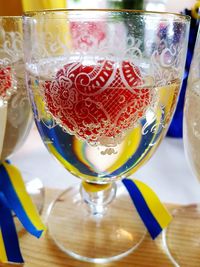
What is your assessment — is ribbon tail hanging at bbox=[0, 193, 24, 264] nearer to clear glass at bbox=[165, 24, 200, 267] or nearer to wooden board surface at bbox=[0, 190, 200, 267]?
wooden board surface at bbox=[0, 190, 200, 267]

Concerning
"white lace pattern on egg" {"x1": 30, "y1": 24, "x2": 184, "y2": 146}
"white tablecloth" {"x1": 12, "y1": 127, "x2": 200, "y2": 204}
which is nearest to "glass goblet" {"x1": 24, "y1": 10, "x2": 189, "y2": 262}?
"white lace pattern on egg" {"x1": 30, "y1": 24, "x2": 184, "y2": 146}

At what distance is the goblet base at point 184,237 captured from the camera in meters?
0.30

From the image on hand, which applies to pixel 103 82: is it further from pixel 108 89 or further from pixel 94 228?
pixel 94 228

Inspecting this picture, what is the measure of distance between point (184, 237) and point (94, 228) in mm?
82

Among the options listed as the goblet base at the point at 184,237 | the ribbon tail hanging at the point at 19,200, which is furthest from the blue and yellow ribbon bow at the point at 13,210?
the goblet base at the point at 184,237

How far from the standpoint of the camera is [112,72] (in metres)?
0.24

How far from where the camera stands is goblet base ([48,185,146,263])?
1.02 feet

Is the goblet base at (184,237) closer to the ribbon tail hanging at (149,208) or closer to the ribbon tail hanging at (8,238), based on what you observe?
the ribbon tail hanging at (149,208)

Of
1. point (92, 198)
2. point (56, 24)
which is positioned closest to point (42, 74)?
point (56, 24)

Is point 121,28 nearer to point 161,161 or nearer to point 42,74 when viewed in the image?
point 42,74

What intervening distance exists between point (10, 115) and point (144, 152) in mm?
120

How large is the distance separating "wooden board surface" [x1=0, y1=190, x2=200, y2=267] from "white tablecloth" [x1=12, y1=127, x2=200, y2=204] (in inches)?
3.0

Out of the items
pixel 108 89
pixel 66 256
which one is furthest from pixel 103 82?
pixel 66 256

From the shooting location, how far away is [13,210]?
0.33 m
